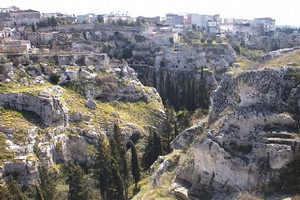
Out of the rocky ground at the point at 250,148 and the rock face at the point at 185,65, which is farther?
the rock face at the point at 185,65

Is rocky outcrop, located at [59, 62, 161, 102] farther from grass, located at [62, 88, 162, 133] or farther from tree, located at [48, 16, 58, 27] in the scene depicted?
tree, located at [48, 16, 58, 27]

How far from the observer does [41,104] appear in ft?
114

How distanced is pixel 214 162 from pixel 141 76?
44.6 m

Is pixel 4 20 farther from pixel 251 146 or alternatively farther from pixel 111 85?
pixel 251 146

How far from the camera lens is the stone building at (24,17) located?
244ft

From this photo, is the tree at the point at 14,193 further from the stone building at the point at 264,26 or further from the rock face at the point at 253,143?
the stone building at the point at 264,26

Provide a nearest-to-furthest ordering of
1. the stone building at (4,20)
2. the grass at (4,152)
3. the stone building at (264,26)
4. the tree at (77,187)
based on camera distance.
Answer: the tree at (77,187) → the grass at (4,152) → the stone building at (4,20) → the stone building at (264,26)

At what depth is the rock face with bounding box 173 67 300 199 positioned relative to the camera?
54.3 feet

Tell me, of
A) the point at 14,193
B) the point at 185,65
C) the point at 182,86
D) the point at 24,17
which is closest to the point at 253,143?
the point at 14,193

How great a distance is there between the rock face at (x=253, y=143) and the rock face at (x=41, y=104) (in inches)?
719

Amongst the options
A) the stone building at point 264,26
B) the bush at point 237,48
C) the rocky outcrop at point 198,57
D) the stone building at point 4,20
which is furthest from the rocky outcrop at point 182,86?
the stone building at point 264,26

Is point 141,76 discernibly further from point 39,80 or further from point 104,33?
point 39,80

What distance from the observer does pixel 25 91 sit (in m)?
35.0

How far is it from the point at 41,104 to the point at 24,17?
160ft
